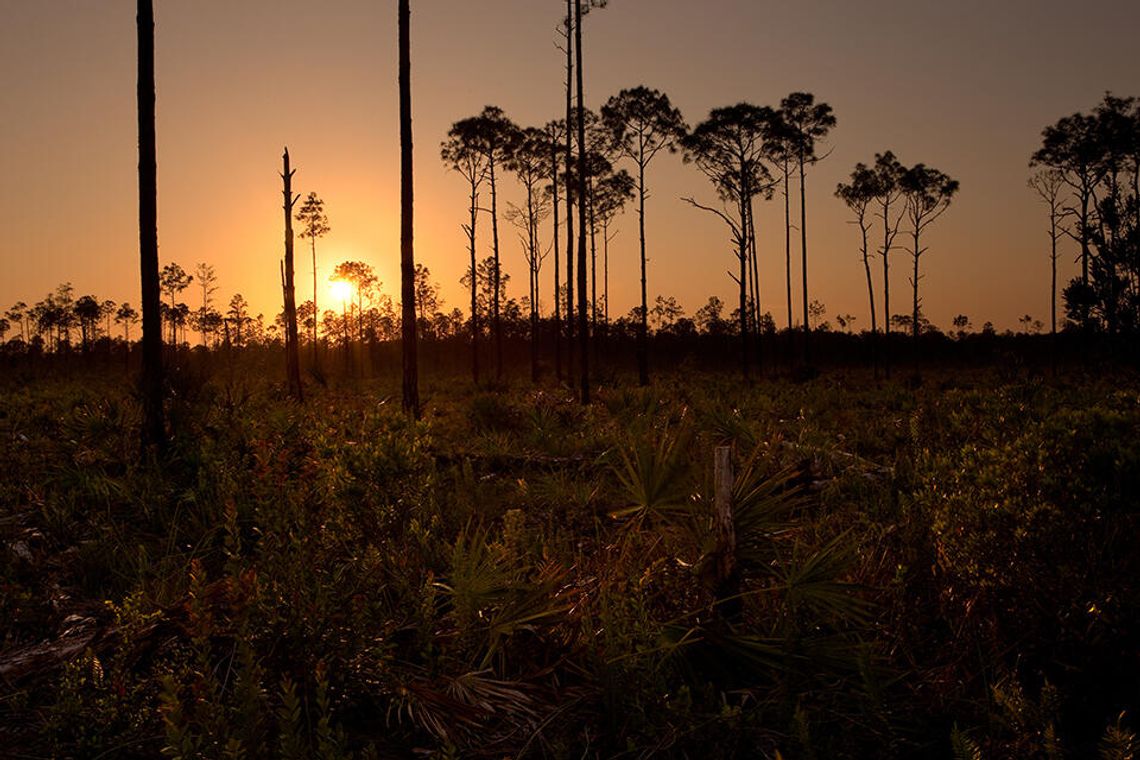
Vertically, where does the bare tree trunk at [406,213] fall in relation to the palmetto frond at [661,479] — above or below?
above

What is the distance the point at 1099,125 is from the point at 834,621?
50483 mm

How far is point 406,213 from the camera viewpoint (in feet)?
47.8

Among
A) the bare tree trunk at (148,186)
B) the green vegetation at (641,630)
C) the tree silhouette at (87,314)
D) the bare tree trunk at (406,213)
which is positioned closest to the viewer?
the green vegetation at (641,630)

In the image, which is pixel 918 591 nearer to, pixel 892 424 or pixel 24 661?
pixel 24 661

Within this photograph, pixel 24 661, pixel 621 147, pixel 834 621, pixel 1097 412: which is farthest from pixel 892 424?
pixel 621 147

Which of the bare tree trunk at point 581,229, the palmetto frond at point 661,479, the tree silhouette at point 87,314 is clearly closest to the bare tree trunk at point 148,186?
the palmetto frond at point 661,479

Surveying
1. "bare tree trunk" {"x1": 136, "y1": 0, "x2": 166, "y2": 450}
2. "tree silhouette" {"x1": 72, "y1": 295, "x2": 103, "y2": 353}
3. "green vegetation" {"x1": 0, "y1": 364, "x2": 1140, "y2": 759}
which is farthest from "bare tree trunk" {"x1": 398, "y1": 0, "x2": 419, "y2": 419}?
"tree silhouette" {"x1": 72, "y1": 295, "x2": 103, "y2": 353}

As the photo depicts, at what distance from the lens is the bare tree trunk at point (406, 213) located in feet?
46.3

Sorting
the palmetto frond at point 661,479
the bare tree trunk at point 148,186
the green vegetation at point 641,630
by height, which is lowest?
the green vegetation at point 641,630

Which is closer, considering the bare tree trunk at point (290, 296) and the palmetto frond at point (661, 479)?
the palmetto frond at point (661, 479)

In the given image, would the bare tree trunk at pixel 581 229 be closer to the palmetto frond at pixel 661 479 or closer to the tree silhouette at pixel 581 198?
the tree silhouette at pixel 581 198

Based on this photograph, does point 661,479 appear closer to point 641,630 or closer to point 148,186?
point 641,630

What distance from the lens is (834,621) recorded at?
11.2ft

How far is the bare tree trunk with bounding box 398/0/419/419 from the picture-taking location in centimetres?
1412
